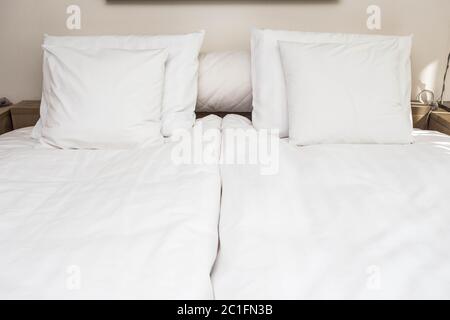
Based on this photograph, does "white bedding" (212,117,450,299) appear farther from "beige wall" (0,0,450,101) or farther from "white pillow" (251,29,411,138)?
Answer: "beige wall" (0,0,450,101)

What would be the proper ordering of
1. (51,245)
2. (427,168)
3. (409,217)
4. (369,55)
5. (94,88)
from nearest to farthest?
(51,245) → (409,217) → (427,168) → (94,88) → (369,55)

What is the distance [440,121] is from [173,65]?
1308 mm

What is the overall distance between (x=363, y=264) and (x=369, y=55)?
1.00 m

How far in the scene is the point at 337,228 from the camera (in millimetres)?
814

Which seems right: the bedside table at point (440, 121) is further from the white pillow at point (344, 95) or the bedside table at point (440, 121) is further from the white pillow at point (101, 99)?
the white pillow at point (101, 99)

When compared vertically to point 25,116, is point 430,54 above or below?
above

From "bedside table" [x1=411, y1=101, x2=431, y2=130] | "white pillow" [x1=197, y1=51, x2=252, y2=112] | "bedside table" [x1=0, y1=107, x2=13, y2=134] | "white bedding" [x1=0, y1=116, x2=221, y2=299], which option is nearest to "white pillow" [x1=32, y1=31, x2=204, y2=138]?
"white pillow" [x1=197, y1=51, x2=252, y2=112]

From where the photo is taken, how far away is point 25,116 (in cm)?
179

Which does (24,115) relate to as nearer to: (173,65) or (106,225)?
(173,65)

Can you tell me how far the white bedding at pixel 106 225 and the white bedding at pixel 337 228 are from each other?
0.07 m

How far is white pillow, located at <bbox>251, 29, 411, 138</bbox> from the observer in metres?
1.49

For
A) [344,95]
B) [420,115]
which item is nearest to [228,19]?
[344,95]
